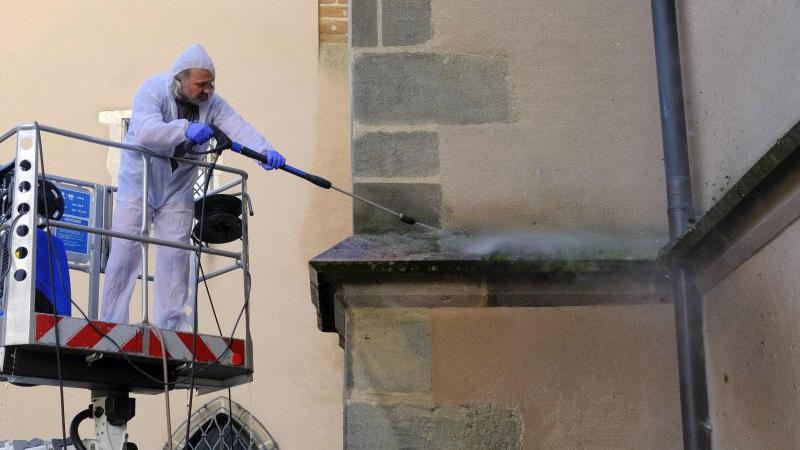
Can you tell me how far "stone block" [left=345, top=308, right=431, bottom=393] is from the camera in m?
4.90

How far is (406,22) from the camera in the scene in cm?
556

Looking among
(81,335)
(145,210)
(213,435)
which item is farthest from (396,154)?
(213,435)

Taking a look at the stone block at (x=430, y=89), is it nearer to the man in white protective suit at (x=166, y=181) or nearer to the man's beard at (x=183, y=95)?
the man in white protective suit at (x=166, y=181)

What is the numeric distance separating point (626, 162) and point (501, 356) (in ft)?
3.22

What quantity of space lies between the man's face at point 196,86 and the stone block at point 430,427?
96.9 inches

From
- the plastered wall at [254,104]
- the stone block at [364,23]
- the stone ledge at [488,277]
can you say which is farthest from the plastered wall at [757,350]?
the plastered wall at [254,104]

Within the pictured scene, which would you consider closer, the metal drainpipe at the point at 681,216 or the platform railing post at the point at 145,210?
the metal drainpipe at the point at 681,216

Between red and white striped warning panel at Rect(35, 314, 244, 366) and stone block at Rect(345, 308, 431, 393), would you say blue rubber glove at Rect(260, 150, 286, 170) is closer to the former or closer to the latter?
red and white striped warning panel at Rect(35, 314, 244, 366)

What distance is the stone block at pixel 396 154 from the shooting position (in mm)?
5312

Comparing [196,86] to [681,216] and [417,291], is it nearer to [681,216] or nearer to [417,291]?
[417,291]

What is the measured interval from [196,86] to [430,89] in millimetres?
1756

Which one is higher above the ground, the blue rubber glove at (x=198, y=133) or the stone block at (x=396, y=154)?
the blue rubber glove at (x=198, y=133)

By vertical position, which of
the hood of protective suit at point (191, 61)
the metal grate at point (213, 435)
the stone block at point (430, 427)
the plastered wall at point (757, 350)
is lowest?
the metal grate at point (213, 435)

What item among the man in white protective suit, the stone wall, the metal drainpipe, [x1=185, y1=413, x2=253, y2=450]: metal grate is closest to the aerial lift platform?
the man in white protective suit
